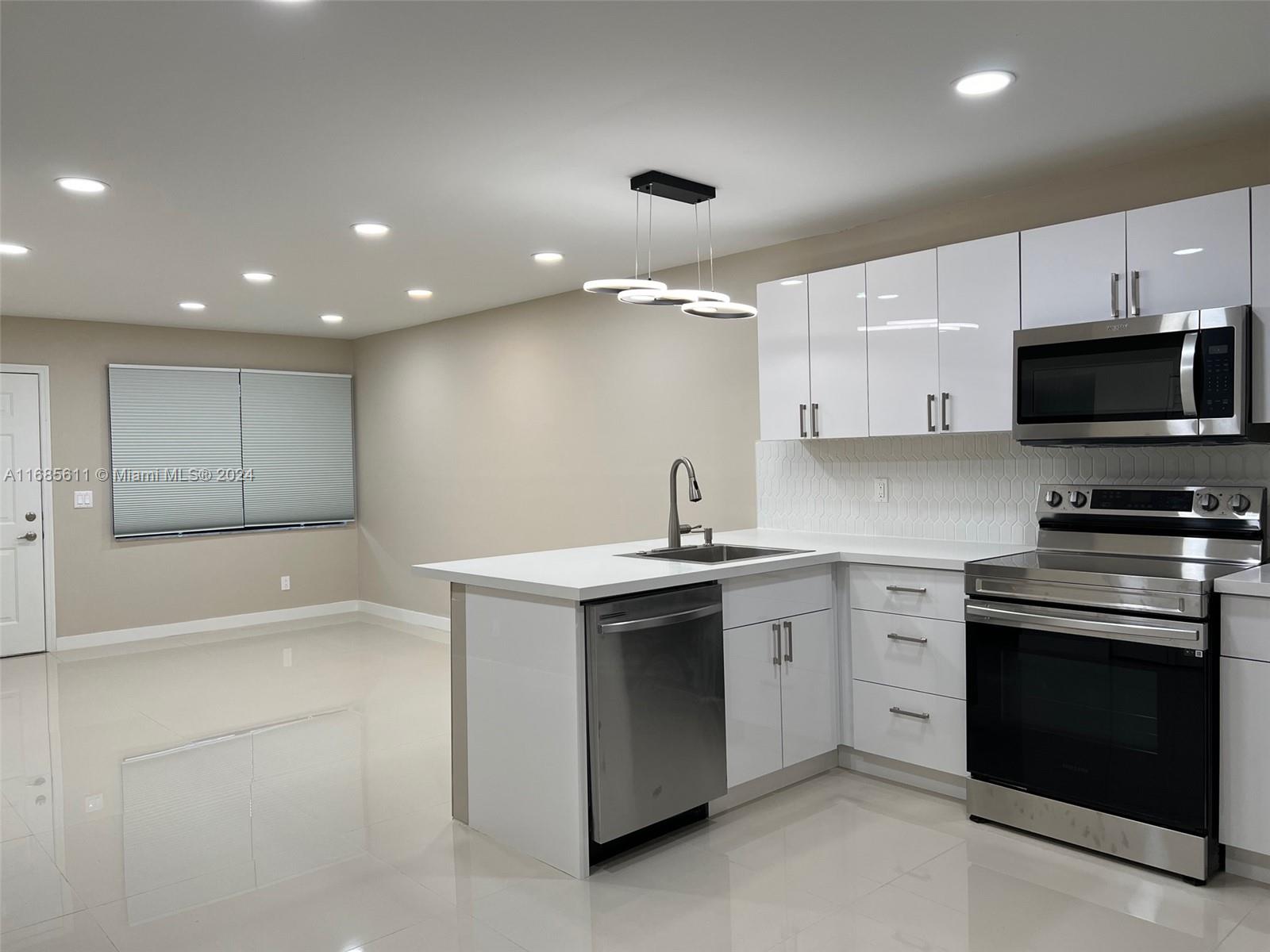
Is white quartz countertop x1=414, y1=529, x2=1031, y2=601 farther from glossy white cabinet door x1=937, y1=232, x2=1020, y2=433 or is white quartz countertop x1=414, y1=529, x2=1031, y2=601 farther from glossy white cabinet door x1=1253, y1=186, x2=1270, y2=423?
glossy white cabinet door x1=1253, y1=186, x2=1270, y2=423

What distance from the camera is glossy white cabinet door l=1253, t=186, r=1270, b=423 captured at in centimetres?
281

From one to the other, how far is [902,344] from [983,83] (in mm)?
1255

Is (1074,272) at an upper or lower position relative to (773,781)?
upper

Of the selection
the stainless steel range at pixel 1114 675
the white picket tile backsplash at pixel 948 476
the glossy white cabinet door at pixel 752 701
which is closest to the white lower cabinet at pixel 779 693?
the glossy white cabinet door at pixel 752 701

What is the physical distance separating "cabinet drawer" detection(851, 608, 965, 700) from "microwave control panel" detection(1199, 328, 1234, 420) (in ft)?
3.53

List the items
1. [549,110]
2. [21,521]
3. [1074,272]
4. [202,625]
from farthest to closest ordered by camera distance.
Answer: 1. [202,625]
2. [21,521]
3. [1074,272]
4. [549,110]

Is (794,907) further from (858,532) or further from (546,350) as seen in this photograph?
(546,350)

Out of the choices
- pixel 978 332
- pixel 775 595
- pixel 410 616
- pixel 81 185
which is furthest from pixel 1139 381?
pixel 410 616

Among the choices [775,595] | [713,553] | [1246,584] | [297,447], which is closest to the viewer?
[1246,584]

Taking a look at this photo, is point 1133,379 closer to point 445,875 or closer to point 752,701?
point 752,701

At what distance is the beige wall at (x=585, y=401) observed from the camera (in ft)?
12.1

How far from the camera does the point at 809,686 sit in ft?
11.6

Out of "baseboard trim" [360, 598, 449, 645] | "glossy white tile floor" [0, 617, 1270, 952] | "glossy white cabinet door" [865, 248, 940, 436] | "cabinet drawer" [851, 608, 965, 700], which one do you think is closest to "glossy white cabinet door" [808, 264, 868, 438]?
"glossy white cabinet door" [865, 248, 940, 436]

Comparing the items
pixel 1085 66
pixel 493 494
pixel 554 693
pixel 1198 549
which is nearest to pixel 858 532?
pixel 1198 549
